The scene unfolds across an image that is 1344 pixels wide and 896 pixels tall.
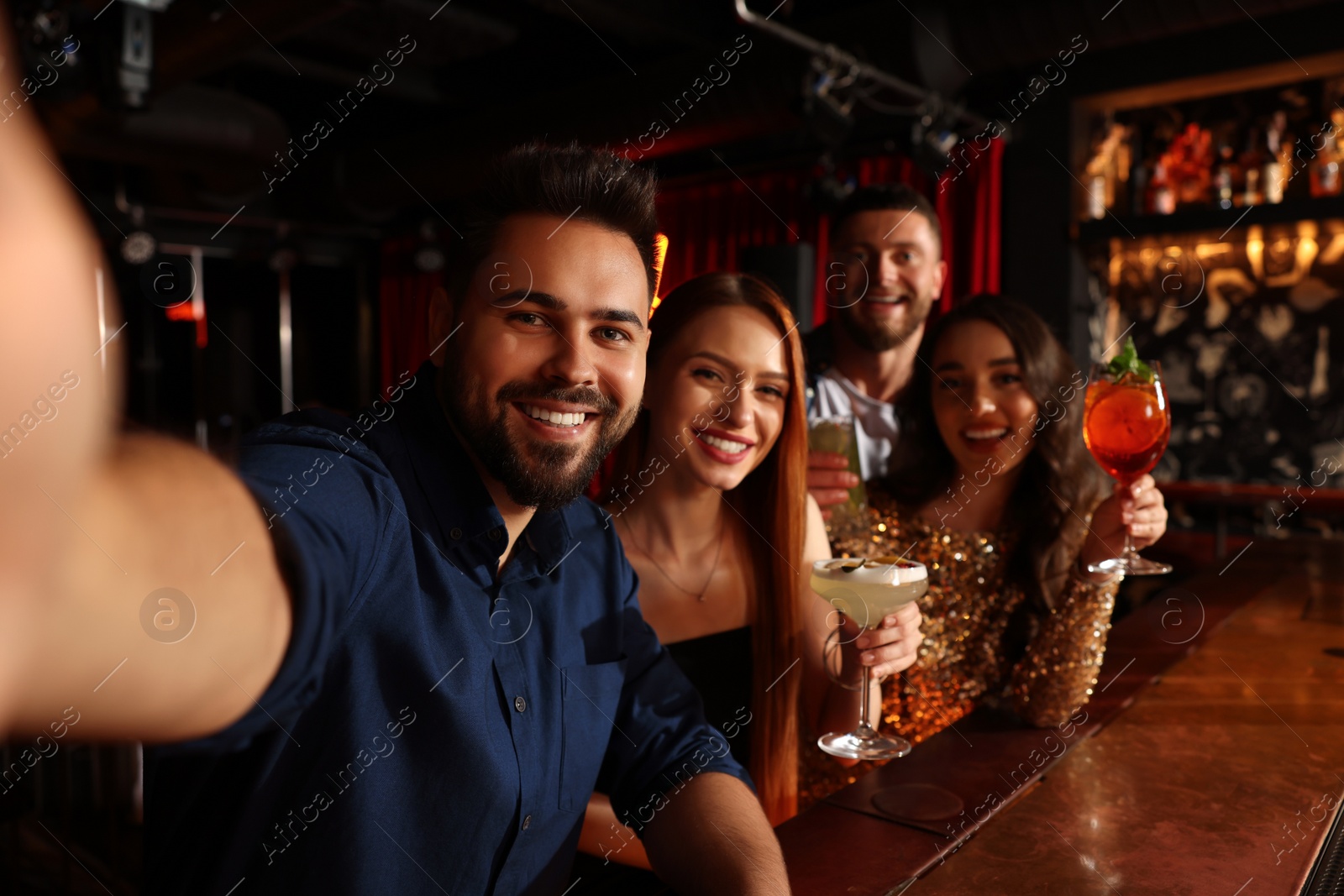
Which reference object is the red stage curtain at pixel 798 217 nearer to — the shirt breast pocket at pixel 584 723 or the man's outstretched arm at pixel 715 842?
the shirt breast pocket at pixel 584 723

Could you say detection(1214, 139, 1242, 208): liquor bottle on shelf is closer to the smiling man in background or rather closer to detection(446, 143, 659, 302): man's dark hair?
the smiling man in background

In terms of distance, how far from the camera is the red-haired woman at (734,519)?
6.32 ft

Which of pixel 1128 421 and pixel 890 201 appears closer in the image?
pixel 1128 421

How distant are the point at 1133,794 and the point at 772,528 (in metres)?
0.94

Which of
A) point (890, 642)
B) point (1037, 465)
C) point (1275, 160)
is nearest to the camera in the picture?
point (890, 642)

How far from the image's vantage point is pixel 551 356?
4.14 ft

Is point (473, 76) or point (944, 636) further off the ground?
point (473, 76)

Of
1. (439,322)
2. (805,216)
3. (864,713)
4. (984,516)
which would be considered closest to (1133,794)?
(864,713)

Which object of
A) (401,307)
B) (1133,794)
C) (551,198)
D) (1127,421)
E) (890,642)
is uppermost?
(401,307)

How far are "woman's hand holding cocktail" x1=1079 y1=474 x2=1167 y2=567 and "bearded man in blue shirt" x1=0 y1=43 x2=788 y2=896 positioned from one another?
969mm

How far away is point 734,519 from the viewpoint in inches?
83.4

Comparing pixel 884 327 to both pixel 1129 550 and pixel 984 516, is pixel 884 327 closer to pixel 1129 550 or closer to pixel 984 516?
pixel 984 516

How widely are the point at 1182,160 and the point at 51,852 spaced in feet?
20.1

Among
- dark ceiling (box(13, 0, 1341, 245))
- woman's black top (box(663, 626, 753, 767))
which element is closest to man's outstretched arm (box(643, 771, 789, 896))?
woman's black top (box(663, 626, 753, 767))
